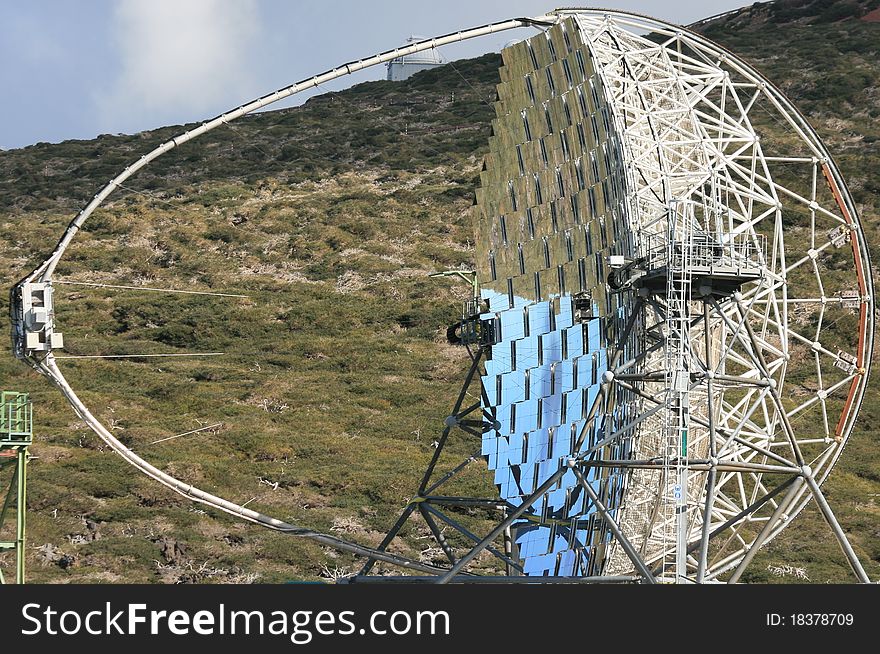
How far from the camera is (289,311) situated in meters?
90.0

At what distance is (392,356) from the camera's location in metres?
84.4

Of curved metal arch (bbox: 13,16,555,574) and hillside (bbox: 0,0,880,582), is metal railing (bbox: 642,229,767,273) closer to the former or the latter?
curved metal arch (bbox: 13,16,555,574)

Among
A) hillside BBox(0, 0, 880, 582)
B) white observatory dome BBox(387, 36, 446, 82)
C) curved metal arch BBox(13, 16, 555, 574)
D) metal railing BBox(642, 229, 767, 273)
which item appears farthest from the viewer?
white observatory dome BBox(387, 36, 446, 82)

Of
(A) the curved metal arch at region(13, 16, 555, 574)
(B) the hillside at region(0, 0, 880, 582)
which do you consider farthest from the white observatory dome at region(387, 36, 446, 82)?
(A) the curved metal arch at region(13, 16, 555, 574)

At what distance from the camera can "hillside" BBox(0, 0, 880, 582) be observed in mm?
62625

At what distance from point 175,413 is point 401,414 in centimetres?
1096

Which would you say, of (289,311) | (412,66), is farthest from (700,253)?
(412,66)

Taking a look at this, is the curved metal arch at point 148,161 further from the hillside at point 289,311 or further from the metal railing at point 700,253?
the hillside at point 289,311

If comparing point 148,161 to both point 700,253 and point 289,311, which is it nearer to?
point 700,253

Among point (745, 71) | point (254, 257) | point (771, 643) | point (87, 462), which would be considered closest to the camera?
point (771, 643)

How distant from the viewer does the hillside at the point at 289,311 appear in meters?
62.6

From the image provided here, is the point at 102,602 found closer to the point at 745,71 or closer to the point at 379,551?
the point at 379,551

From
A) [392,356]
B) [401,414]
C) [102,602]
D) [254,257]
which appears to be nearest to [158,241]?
[254,257]

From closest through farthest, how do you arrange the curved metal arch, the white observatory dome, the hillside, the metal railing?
the metal railing, the curved metal arch, the hillside, the white observatory dome
